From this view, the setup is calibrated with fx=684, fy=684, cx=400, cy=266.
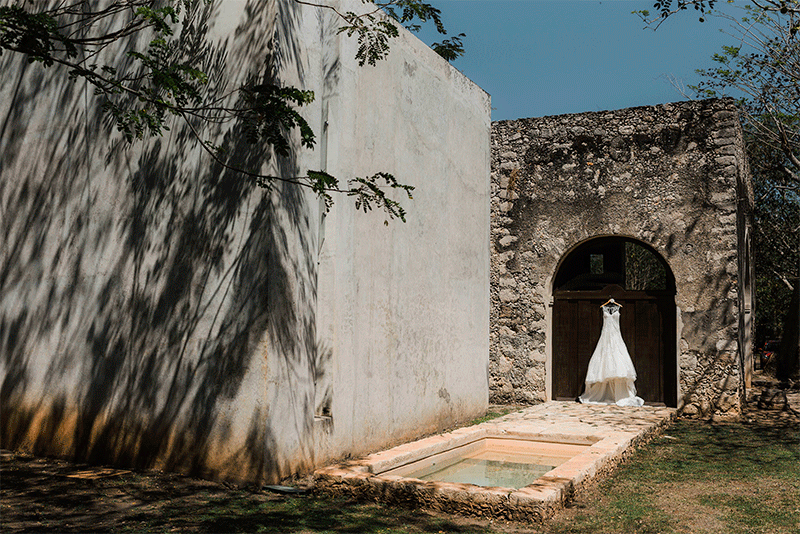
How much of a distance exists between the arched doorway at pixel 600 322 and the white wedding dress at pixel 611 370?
0.20 m

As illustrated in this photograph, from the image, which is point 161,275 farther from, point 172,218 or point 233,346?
point 233,346

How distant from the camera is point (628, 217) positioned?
10.0 meters

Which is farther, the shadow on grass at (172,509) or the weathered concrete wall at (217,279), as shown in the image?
the weathered concrete wall at (217,279)

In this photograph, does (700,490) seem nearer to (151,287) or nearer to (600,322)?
(151,287)

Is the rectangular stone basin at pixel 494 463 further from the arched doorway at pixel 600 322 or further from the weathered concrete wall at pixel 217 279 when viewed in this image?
the arched doorway at pixel 600 322

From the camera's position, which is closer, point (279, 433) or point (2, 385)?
point (279, 433)

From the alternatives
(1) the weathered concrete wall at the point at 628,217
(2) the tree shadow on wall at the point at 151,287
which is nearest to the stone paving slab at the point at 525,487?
(2) the tree shadow on wall at the point at 151,287

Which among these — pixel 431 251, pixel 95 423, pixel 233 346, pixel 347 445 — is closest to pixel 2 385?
pixel 95 423

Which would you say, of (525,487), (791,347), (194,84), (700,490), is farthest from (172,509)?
(791,347)

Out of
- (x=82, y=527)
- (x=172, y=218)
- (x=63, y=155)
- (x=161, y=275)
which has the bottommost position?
(x=82, y=527)

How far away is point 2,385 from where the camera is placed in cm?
651

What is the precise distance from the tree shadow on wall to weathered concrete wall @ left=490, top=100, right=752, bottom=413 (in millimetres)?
5367

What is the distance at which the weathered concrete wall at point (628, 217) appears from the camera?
9.48 meters

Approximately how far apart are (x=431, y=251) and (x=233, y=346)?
319cm
